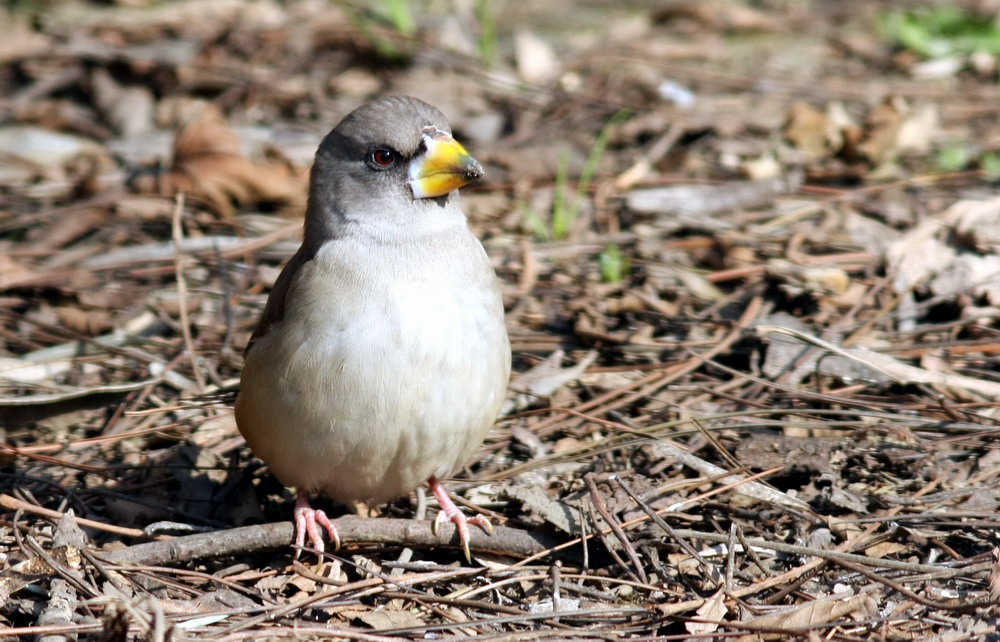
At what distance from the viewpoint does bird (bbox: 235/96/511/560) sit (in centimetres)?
391

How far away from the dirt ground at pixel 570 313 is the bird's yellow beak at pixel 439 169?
1.22 metres

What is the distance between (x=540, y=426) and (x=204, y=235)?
8.77ft

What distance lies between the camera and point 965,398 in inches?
187

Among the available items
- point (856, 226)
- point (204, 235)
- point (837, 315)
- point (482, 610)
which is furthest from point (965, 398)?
point (204, 235)

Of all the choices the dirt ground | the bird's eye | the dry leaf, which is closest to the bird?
the bird's eye

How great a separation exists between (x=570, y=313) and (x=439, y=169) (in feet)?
5.66

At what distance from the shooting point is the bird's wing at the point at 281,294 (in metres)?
4.24

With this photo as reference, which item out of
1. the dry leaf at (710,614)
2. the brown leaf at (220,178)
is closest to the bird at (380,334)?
the dry leaf at (710,614)

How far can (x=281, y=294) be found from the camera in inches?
170

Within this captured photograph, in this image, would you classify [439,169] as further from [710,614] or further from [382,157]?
[710,614]

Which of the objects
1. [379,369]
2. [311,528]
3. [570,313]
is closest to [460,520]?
[311,528]

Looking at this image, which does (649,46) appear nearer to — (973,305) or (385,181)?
(973,305)

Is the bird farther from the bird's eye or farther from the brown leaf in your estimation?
the brown leaf

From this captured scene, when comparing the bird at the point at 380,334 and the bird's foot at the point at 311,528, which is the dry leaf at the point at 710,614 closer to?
the bird at the point at 380,334
